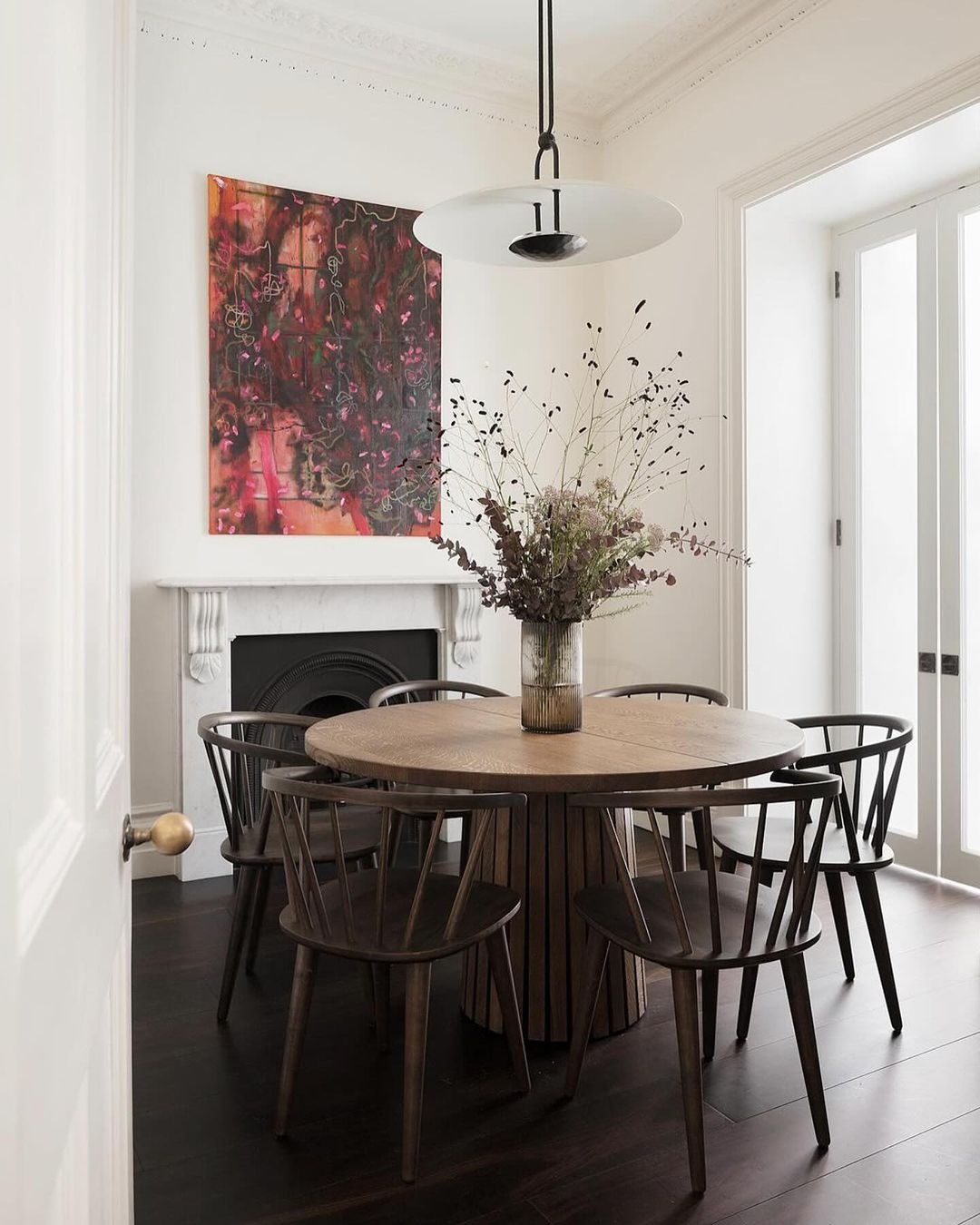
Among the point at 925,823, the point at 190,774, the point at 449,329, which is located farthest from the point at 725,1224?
the point at 449,329

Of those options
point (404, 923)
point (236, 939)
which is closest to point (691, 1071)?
point (404, 923)

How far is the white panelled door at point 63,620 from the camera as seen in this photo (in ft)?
1.69

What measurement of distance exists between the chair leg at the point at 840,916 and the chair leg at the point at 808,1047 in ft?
1.98

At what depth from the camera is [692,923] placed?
7.04 feet

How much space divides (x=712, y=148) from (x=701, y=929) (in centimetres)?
362

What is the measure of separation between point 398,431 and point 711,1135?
3.31 metres

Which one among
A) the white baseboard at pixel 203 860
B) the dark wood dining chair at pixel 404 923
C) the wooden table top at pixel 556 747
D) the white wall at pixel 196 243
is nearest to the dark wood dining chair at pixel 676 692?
the wooden table top at pixel 556 747

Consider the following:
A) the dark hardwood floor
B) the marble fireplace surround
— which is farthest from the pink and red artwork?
the dark hardwood floor

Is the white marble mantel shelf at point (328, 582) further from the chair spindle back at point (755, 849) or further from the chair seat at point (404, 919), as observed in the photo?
the chair spindle back at point (755, 849)

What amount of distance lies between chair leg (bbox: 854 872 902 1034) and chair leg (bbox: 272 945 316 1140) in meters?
1.46

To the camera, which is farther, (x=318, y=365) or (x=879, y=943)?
(x=318, y=365)

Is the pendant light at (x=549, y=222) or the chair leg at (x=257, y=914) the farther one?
the chair leg at (x=257, y=914)

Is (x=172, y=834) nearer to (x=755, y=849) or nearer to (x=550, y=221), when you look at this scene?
(x=755, y=849)

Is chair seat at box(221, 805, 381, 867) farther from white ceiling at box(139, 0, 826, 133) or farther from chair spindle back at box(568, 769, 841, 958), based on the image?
white ceiling at box(139, 0, 826, 133)
